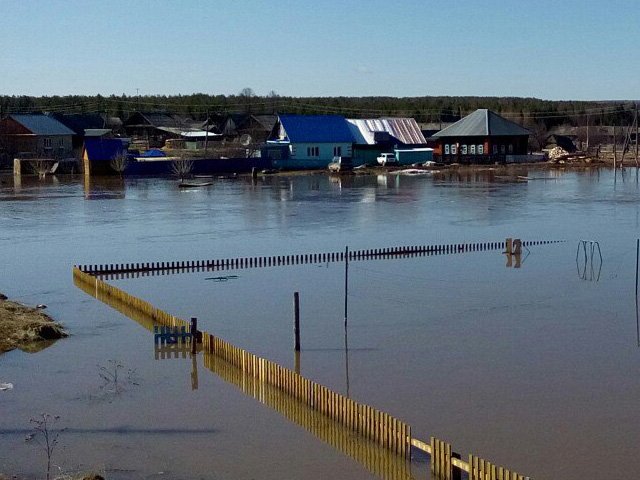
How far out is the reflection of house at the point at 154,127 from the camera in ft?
284

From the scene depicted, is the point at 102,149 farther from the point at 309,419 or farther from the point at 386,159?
the point at 309,419

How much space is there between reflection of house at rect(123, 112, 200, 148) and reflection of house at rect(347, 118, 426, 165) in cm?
1814

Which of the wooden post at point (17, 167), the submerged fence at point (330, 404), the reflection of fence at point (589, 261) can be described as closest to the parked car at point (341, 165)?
the wooden post at point (17, 167)

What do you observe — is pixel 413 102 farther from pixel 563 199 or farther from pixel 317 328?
pixel 317 328

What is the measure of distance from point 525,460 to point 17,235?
27.0 metres

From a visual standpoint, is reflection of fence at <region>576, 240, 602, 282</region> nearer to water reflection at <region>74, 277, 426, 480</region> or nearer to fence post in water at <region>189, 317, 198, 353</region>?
water reflection at <region>74, 277, 426, 480</region>

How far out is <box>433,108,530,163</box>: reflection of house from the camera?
73.8 m

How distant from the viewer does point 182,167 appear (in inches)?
2493

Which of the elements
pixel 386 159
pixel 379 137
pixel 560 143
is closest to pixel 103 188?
pixel 386 159

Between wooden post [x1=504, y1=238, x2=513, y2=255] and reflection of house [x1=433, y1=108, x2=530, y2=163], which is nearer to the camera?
wooden post [x1=504, y1=238, x2=513, y2=255]

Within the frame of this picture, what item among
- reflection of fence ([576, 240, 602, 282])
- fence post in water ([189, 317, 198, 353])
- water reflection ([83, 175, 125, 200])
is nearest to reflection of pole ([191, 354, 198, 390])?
fence post in water ([189, 317, 198, 353])

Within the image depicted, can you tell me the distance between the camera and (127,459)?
13219 mm

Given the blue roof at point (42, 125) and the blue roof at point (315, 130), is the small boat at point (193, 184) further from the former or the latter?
the blue roof at point (42, 125)

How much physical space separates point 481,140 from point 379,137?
307 inches
